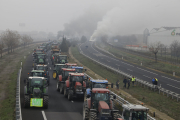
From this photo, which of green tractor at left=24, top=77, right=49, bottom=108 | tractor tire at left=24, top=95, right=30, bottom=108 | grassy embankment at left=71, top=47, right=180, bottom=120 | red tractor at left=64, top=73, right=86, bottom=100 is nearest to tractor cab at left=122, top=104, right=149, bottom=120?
grassy embankment at left=71, top=47, right=180, bottom=120

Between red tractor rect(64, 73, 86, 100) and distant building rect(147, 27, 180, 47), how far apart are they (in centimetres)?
6693

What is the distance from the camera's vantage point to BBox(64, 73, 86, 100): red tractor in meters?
22.2

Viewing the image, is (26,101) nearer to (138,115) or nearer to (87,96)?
(87,96)

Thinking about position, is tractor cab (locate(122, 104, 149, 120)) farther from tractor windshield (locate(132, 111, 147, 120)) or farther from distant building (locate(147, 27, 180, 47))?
distant building (locate(147, 27, 180, 47))

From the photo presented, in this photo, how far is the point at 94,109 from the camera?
15055 millimetres

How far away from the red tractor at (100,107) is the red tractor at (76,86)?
5.40m

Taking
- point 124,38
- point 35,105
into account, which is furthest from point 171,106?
point 124,38

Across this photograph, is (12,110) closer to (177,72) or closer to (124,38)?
(177,72)

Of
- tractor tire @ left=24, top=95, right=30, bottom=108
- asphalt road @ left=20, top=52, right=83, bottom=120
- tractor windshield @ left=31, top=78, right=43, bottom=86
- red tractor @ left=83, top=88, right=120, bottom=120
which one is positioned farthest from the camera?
tractor windshield @ left=31, top=78, right=43, bottom=86

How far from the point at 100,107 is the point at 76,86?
25.4 ft

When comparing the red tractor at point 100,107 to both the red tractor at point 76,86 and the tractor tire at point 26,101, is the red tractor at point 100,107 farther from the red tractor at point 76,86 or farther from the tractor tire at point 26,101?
the red tractor at point 76,86

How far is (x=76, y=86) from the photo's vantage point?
22141mm

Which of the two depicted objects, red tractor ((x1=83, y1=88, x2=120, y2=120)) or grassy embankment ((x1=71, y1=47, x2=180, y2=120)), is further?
grassy embankment ((x1=71, y1=47, x2=180, y2=120))

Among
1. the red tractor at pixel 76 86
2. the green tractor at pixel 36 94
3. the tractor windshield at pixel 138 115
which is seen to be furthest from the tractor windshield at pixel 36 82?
the tractor windshield at pixel 138 115
